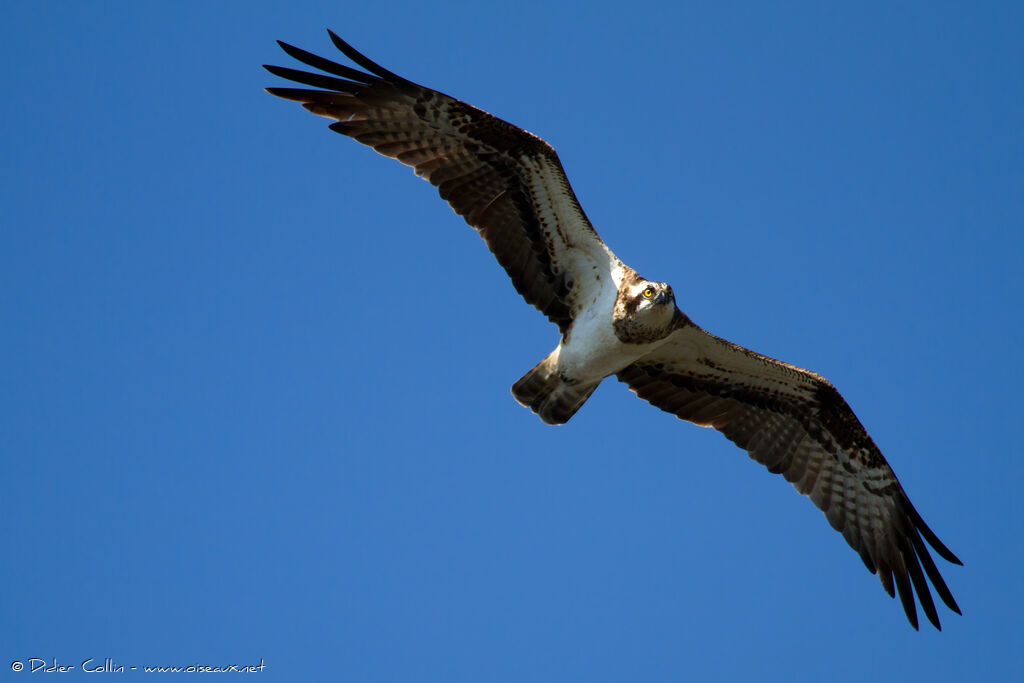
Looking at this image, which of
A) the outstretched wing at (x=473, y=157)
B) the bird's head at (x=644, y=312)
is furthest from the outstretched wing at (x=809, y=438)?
the outstretched wing at (x=473, y=157)

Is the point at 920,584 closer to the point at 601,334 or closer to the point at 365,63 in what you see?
the point at 601,334

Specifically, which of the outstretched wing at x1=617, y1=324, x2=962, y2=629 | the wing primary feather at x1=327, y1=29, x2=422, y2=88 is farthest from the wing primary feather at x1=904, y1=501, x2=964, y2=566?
the wing primary feather at x1=327, y1=29, x2=422, y2=88

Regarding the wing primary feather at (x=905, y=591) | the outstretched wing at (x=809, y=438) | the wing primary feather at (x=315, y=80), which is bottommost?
the wing primary feather at (x=905, y=591)

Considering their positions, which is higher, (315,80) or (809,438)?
(315,80)

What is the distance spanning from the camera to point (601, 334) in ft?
31.4

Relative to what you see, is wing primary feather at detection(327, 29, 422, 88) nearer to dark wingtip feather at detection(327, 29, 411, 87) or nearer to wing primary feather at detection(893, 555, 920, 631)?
dark wingtip feather at detection(327, 29, 411, 87)

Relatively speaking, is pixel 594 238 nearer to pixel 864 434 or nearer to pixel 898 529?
pixel 864 434

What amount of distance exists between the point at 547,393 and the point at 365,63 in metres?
3.33

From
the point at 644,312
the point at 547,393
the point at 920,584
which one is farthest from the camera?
the point at 920,584

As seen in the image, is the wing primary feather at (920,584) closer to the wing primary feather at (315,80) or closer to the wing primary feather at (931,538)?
the wing primary feather at (931,538)

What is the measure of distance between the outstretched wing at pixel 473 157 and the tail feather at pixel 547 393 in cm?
91

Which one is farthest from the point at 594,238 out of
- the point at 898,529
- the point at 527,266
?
the point at 898,529

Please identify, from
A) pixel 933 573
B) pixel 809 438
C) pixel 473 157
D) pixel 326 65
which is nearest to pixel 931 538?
pixel 933 573

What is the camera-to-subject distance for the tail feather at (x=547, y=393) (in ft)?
32.6
